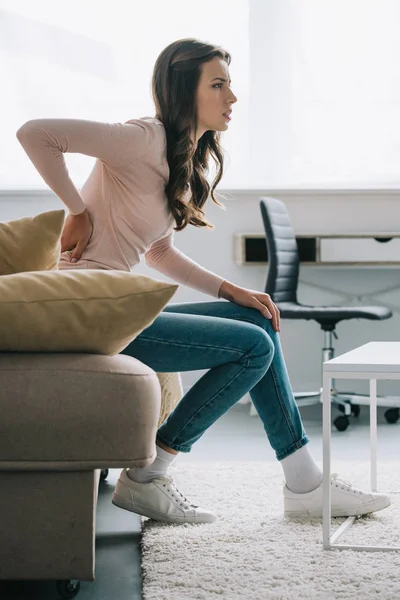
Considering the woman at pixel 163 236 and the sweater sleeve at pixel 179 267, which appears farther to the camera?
the sweater sleeve at pixel 179 267

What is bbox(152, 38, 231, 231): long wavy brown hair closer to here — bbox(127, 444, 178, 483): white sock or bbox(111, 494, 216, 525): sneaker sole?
bbox(127, 444, 178, 483): white sock

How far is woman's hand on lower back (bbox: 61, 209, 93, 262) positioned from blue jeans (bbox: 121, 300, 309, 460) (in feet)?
0.81

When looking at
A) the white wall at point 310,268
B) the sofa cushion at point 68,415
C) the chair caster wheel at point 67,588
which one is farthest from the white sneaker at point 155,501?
the white wall at point 310,268

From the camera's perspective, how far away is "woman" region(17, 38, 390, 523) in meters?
1.81

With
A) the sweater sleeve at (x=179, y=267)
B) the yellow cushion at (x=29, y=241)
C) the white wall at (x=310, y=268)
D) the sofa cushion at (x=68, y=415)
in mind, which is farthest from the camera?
the white wall at (x=310, y=268)

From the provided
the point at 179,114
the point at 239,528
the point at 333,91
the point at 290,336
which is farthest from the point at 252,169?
the point at 239,528

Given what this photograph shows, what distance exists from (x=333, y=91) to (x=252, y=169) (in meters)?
0.52

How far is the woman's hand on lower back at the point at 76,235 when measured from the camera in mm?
1927

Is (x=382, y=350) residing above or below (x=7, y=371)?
below

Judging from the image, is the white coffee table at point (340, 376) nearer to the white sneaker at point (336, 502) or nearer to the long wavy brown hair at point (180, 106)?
→ the white sneaker at point (336, 502)

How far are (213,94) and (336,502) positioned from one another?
95cm

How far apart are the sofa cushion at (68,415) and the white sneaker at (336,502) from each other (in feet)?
2.12

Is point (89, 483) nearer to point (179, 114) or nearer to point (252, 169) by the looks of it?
point (179, 114)

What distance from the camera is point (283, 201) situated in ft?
13.4
